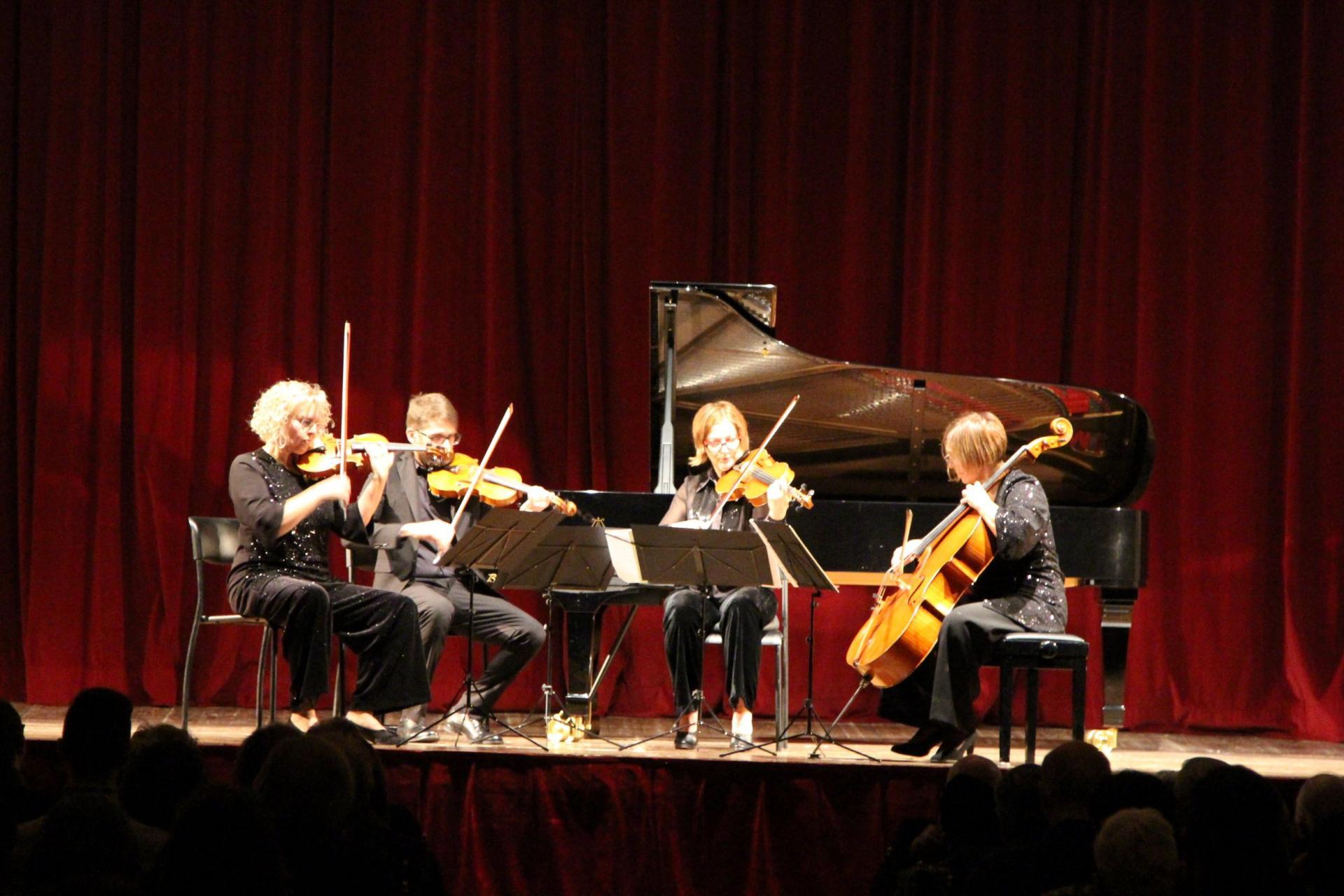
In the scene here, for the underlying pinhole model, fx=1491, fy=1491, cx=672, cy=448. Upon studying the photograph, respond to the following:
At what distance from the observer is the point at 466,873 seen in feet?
13.8

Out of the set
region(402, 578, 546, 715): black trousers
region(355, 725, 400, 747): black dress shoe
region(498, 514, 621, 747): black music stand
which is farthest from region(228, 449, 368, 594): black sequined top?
region(498, 514, 621, 747): black music stand

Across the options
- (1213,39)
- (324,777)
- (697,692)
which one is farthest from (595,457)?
(324,777)

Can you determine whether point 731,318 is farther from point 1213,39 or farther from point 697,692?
point 1213,39

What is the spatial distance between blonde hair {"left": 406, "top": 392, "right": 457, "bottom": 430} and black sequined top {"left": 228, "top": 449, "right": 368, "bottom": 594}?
44 centimetres

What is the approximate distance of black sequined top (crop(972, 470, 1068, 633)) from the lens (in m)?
4.74

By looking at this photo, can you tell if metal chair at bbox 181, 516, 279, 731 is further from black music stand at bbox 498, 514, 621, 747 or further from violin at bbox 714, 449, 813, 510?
violin at bbox 714, 449, 813, 510

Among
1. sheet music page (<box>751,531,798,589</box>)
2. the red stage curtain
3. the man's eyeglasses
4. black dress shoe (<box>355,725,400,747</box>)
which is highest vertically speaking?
the red stage curtain

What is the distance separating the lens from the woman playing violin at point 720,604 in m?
5.02

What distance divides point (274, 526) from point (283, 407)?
40cm

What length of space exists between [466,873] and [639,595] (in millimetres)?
1397

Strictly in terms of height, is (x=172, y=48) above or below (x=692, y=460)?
above

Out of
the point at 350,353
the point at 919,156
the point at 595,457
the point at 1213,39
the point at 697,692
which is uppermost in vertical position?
the point at 1213,39

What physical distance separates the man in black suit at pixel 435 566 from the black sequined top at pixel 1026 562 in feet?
5.14

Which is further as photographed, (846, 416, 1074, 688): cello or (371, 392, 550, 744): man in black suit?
(371, 392, 550, 744): man in black suit
